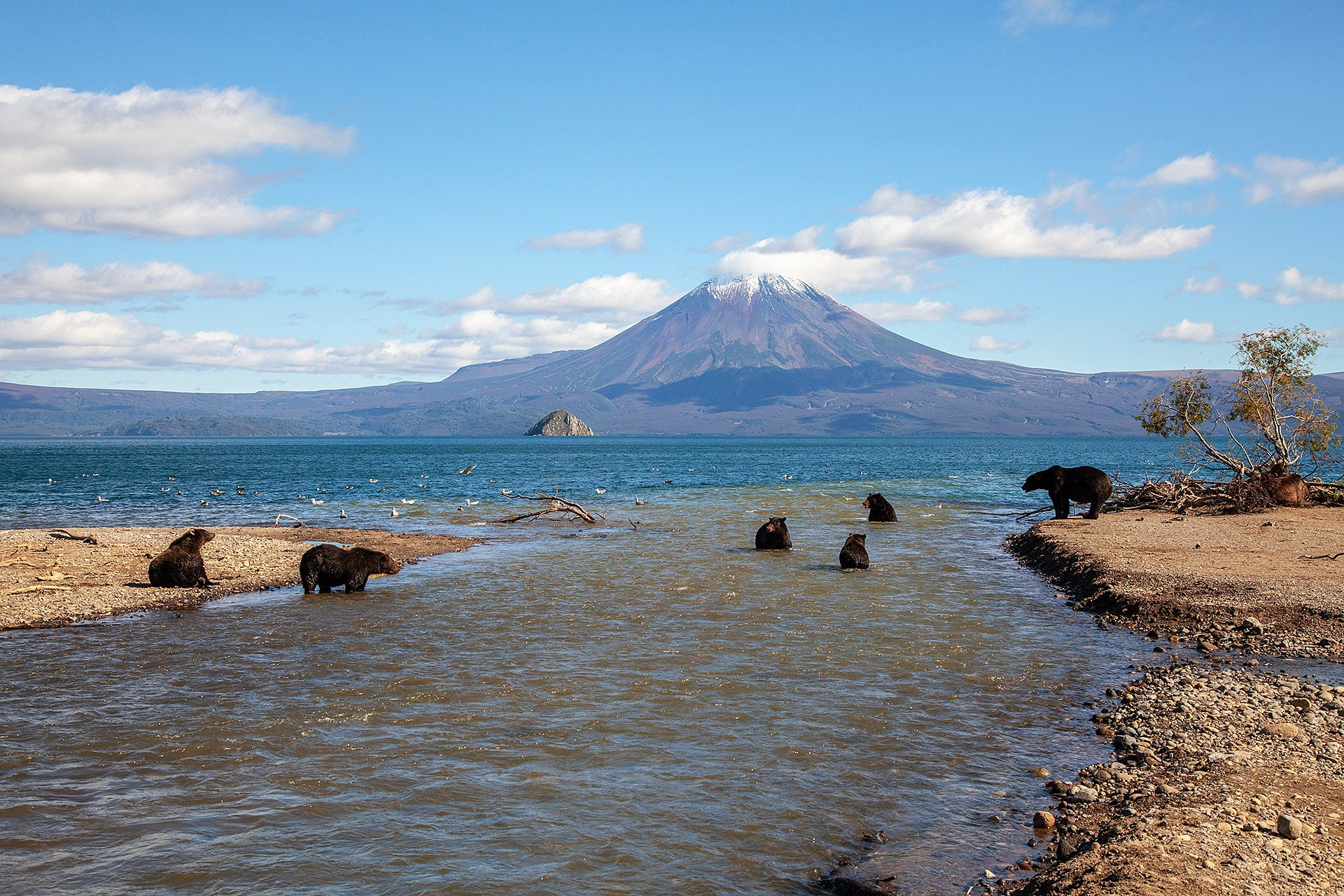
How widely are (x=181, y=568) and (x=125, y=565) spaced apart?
316 cm

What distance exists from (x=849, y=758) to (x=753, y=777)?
1.20 m

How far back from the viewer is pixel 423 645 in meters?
14.7

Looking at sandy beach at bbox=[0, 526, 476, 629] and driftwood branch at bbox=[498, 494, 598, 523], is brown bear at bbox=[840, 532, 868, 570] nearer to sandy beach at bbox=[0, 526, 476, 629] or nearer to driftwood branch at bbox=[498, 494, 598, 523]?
driftwood branch at bbox=[498, 494, 598, 523]

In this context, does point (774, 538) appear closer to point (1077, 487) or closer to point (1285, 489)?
point (1077, 487)

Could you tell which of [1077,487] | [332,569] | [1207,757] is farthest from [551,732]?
[1077,487]

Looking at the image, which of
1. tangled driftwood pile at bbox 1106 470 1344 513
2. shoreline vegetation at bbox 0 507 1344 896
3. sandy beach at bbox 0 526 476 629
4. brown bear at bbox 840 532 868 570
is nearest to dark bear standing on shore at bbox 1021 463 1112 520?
tangled driftwood pile at bbox 1106 470 1344 513

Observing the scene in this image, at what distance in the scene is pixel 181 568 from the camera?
19.2 metres

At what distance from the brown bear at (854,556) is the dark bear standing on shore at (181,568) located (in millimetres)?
15004

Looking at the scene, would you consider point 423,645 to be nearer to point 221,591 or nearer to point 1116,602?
point 221,591

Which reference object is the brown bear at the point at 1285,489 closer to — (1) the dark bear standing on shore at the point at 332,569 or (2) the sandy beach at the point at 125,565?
(2) the sandy beach at the point at 125,565

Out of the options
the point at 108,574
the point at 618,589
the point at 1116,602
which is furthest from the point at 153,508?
the point at 1116,602

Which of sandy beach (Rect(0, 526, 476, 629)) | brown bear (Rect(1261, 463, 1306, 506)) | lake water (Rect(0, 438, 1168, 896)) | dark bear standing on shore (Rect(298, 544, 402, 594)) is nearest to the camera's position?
lake water (Rect(0, 438, 1168, 896))

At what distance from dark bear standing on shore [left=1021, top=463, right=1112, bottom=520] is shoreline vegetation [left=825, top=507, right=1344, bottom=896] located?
11.5 metres

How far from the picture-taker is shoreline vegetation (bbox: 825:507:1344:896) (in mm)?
6578
